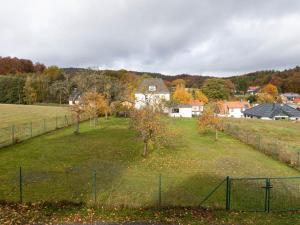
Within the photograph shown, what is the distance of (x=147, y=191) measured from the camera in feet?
48.0

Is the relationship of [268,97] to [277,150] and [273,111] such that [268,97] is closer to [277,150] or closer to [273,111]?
[273,111]

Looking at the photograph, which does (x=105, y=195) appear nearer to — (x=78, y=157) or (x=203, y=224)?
(x=203, y=224)

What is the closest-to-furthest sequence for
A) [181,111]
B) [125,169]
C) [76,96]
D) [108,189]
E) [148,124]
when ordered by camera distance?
1. [108,189]
2. [125,169]
3. [148,124]
4. [181,111]
5. [76,96]

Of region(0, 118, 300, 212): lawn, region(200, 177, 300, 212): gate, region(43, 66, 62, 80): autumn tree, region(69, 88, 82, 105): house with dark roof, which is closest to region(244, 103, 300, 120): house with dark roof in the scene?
region(0, 118, 300, 212): lawn

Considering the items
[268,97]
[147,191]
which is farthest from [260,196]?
[268,97]

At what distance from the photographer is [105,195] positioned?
14094mm

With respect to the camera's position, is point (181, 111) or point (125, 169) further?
point (181, 111)

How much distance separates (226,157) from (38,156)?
1528cm

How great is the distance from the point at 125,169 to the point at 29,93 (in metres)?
77.0

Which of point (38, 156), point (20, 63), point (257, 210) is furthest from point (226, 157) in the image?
point (20, 63)

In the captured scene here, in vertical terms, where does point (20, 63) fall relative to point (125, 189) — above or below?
above

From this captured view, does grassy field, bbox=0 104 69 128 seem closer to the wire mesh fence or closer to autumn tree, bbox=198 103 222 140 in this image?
autumn tree, bbox=198 103 222 140

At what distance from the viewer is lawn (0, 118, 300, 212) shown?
14031 millimetres

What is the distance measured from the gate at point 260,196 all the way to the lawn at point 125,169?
0.15m
